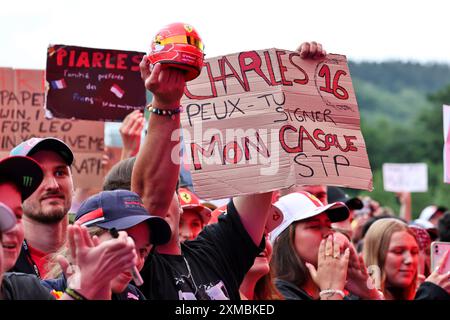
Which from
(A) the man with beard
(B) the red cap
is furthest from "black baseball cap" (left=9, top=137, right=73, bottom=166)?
(B) the red cap

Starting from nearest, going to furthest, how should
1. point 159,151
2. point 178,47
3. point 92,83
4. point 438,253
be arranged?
point 178,47 < point 159,151 < point 438,253 < point 92,83

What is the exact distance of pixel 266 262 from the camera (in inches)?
215

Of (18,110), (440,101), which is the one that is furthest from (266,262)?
(440,101)

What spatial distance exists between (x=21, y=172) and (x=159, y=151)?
117cm

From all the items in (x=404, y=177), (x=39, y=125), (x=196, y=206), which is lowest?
(x=196, y=206)

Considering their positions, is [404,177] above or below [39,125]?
above

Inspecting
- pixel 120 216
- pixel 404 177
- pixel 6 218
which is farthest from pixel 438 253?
pixel 404 177

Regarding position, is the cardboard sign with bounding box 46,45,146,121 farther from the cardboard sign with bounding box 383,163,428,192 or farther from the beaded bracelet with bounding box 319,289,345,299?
the cardboard sign with bounding box 383,163,428,192

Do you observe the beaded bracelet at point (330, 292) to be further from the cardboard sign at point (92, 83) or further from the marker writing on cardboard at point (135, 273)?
the cardboard sign at point (92, 83)

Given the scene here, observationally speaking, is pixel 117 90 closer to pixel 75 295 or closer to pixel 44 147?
pixel 44 147

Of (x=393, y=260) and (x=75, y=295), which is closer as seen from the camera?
(x=75, y=295)

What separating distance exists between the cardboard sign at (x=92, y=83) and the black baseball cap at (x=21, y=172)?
311 cm

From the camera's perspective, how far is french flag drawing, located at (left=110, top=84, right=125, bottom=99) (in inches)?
277

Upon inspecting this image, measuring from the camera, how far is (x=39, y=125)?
7.23 meters
